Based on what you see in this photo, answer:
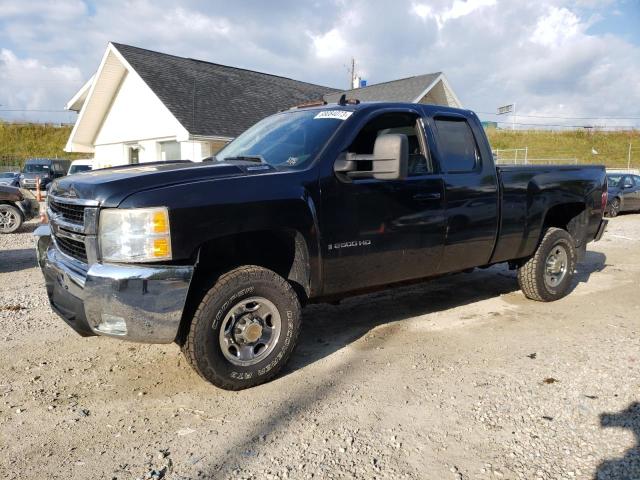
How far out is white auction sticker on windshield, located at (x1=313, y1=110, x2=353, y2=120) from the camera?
4.11m

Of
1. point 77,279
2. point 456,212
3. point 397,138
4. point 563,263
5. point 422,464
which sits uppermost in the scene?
point 397,138

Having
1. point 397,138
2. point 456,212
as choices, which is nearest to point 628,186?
point 456,212

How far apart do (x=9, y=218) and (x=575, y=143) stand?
57229 millimetres

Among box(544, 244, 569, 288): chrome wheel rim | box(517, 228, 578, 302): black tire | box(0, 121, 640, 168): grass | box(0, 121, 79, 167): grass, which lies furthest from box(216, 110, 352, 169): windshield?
box(0, 121, 79, 167): grass

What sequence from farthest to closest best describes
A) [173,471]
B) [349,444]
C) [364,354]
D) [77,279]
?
[364,354]
[77,279]
[349,444]
[173,471]

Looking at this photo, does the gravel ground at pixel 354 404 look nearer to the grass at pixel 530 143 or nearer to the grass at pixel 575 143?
the grass at pixel 575 143

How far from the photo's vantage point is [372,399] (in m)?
3.45

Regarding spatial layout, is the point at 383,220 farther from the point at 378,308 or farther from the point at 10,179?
the point at 10,179

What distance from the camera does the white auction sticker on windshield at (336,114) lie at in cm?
411

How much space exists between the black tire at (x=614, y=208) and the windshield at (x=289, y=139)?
15.6 meters

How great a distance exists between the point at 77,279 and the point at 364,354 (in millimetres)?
2267

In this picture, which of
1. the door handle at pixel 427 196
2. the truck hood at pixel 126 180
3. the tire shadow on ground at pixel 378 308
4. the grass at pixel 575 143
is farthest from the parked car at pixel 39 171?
the grass at pixel 575 143

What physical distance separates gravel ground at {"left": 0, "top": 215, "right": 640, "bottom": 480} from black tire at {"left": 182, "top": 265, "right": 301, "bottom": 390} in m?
0.16

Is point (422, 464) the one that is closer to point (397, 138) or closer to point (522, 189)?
point (397, 138)
